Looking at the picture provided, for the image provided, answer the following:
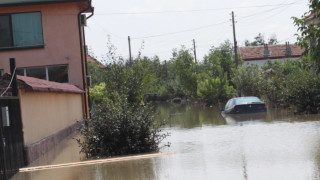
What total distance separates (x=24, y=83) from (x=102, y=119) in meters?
2.28

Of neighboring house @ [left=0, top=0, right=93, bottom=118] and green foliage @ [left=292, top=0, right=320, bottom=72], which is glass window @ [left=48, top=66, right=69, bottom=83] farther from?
green foliage @ [left=292, top=0, right=320, bottom=72]

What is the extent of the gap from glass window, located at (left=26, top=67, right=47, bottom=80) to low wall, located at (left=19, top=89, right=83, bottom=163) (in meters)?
5.13

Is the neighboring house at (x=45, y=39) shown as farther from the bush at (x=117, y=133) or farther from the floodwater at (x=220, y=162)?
the bush at (x=117, y=133)

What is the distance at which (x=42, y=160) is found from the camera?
12602mm

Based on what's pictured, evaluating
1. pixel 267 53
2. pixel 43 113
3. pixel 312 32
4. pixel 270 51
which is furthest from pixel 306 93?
pixel 270 51

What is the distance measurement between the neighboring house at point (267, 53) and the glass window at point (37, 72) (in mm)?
53759

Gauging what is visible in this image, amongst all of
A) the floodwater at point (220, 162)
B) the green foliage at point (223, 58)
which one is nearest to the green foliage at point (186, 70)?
the green foliage at point (223, 58)

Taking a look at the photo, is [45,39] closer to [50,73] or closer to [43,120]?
[50,73]

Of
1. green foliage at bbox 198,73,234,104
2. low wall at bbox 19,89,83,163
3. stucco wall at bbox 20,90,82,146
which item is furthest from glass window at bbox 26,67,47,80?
green foliage at bbox 198,73,234,104

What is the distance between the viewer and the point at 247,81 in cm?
4550

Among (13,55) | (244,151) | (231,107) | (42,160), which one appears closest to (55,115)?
(42,160)

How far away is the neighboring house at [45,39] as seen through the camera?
2494cm

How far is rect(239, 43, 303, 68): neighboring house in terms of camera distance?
76.9m

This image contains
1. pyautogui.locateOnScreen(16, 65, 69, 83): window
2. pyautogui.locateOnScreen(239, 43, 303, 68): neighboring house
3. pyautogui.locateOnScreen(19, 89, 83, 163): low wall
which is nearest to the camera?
pyautogui.locateOnScreen(19, 89, 83, 163): low wall
